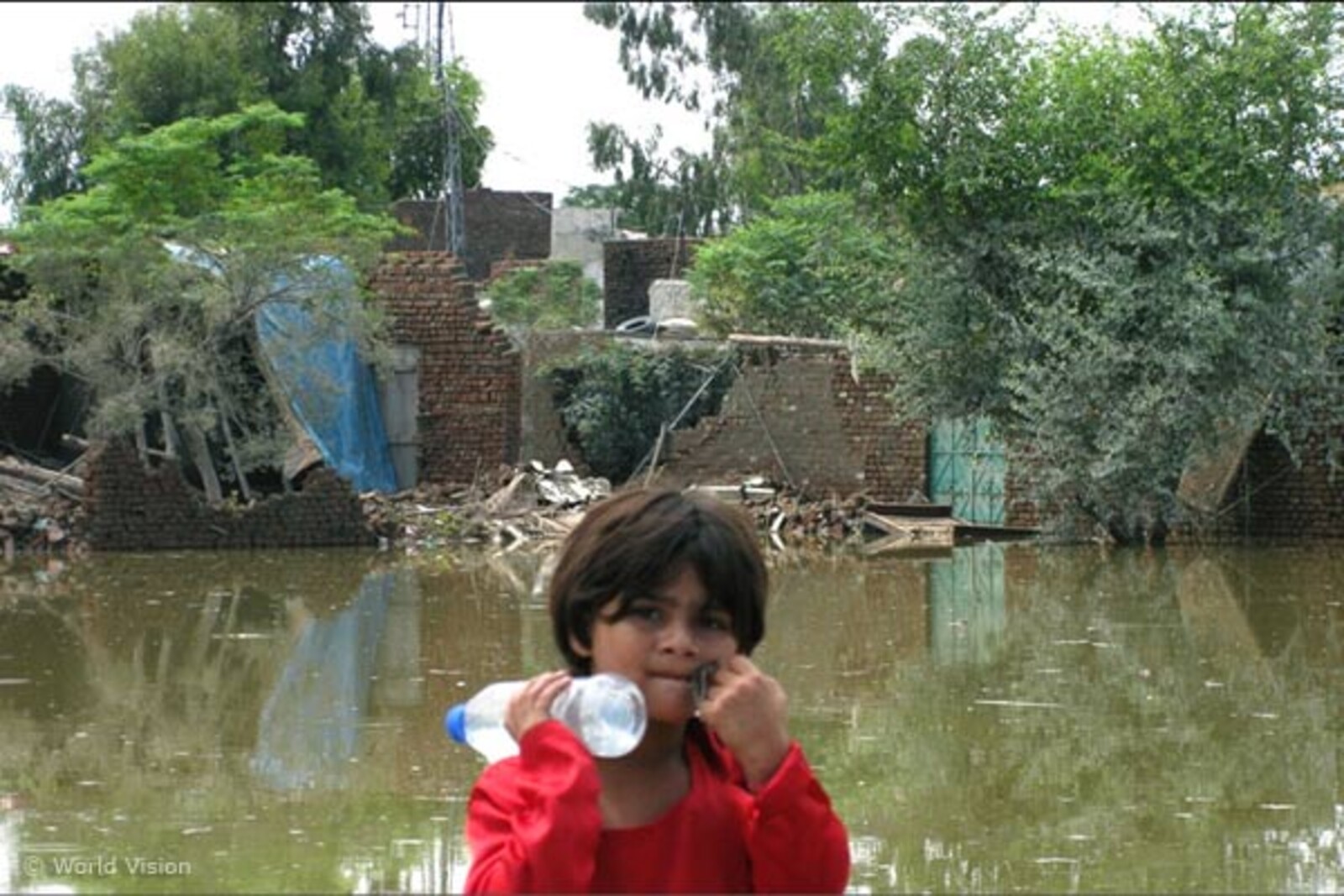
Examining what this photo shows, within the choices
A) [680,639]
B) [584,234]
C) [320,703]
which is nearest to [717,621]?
[680,639]

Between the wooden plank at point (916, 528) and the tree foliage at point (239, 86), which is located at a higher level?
the tree foliage at point (239, 86)

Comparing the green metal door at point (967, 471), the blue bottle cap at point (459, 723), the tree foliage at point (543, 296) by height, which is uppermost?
the blue bottle cap at point (459, 723)

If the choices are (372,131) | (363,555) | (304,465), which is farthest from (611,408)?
(372,131)

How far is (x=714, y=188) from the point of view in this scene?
48.1 metres

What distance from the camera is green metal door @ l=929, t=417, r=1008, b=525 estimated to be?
83.9 ft

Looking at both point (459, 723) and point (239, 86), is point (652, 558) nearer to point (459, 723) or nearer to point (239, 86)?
point (459, 723)

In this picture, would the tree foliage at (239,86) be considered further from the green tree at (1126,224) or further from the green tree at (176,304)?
the green tree at (1126,224)

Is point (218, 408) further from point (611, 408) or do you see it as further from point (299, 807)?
point (299, 807)

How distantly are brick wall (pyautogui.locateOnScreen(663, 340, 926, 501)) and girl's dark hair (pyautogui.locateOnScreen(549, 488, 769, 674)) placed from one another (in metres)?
23.0

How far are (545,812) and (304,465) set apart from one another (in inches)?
902

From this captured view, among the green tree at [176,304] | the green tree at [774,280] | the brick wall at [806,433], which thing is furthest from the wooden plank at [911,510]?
the green tree at [176,304]

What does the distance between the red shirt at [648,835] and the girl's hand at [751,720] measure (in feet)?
0.08

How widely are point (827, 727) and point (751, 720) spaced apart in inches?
282

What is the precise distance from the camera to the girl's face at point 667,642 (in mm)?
3029
